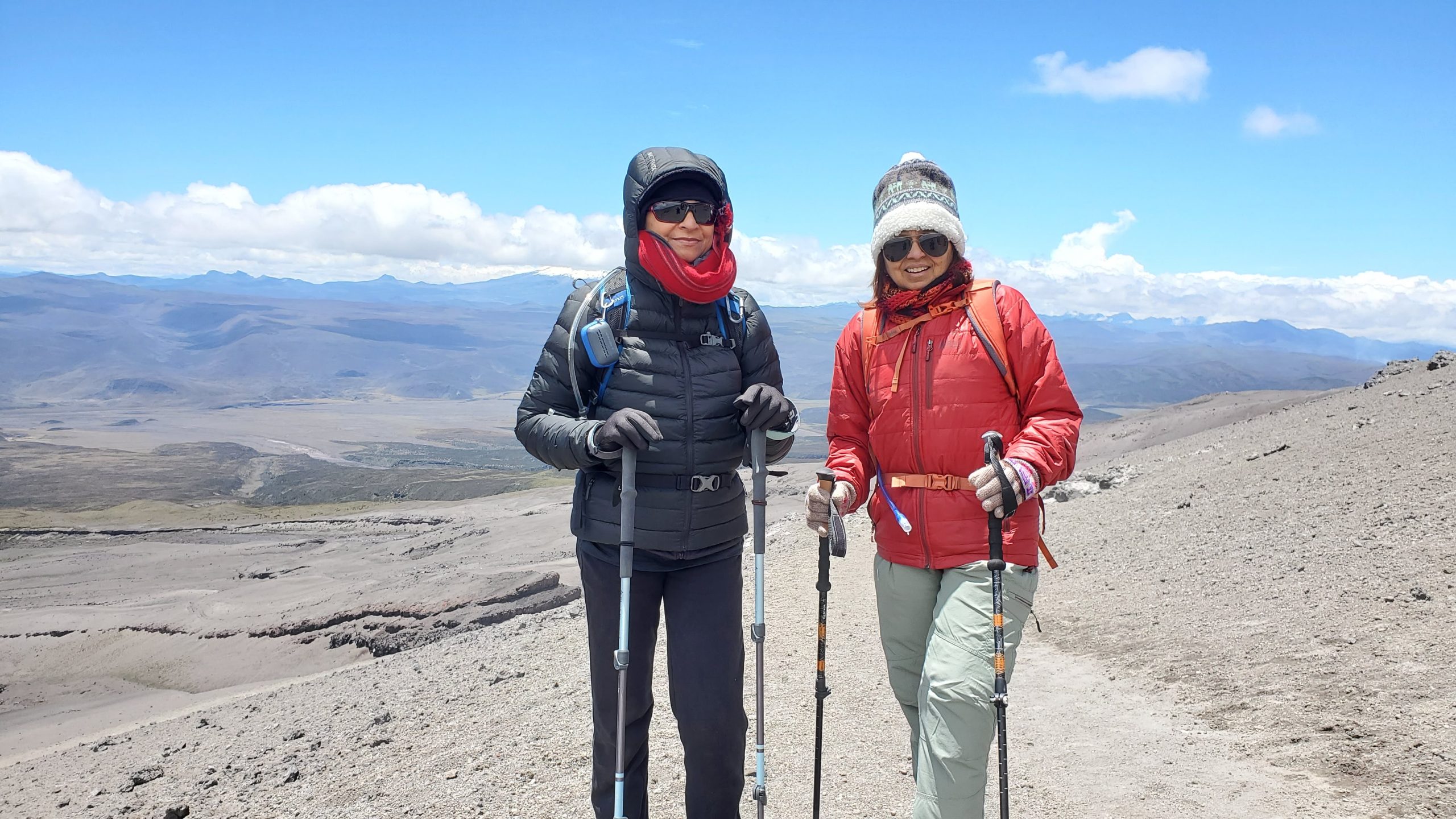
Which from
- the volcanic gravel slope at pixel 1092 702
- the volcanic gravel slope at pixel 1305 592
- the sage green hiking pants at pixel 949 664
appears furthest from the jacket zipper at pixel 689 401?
the volcanic gravel slope at pixel 1305 592

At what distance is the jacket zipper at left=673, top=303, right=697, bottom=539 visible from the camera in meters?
3.23

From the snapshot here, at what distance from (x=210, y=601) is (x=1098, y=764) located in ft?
63.7

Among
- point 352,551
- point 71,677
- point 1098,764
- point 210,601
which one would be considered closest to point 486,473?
point 352,551

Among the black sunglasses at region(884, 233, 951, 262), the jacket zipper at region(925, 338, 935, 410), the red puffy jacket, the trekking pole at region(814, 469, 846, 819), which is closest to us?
the red puffy jacket

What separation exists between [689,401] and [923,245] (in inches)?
40.5

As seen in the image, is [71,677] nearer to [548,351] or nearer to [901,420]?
[548,351]

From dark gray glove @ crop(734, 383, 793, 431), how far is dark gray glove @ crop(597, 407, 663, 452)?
1.21 feet

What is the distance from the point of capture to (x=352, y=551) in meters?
26.0

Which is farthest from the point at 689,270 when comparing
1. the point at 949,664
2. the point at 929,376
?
the point at 949,664

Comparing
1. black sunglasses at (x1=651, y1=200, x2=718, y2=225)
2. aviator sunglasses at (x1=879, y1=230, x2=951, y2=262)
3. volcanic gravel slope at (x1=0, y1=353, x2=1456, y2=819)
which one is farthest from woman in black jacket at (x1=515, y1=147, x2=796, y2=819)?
aviator sunglasses at (x1=879, y1=230, x2=951, y2=262)

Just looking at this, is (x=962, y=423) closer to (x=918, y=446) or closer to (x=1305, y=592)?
(x=918, y=446)

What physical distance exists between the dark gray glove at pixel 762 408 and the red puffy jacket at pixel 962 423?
0.40 metres

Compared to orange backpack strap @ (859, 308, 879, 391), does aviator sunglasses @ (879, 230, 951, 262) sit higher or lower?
higher

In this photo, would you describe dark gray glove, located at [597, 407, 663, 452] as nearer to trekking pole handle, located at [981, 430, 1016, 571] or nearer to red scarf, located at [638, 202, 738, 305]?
red scarf, located at [638, 202, 738, 305]
